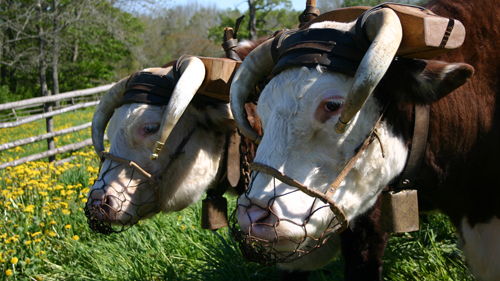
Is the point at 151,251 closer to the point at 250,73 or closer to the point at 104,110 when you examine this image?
the point at 104,110

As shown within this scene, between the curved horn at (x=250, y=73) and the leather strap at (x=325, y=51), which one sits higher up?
the leather strap at (x=325, y=51)

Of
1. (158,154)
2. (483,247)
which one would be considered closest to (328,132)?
(483,247)

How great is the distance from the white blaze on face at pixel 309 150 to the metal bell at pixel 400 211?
257mm

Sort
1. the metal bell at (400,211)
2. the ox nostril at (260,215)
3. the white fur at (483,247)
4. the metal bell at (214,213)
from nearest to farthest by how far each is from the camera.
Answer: the ox nostril at (260,215), the metal bell at (400,211), the white fur at (483,247), the metal bell at (214,213)

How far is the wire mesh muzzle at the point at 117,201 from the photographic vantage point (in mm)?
2453

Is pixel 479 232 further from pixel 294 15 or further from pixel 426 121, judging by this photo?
pixel 294 15

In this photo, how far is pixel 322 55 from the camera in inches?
64.1

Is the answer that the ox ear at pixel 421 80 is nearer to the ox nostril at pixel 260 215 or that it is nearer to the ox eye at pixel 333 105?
the ox eye at pixel 333 105

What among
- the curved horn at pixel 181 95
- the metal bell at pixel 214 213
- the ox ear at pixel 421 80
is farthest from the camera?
the metal bell at pixel 214 213

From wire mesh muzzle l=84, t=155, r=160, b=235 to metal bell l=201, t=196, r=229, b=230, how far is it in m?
0.37

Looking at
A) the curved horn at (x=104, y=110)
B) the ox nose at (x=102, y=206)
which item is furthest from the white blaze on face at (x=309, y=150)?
the curved horn at (x=104, y=110)

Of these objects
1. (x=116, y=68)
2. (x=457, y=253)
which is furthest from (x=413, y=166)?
(x=116, y=68)

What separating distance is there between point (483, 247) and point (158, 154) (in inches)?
75.8

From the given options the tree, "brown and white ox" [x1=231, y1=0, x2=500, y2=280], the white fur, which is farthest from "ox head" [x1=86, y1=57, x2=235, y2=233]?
the tree
